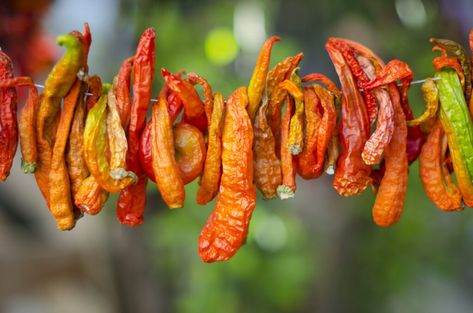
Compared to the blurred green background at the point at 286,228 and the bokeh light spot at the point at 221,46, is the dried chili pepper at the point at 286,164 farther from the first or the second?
the bokeh light spot at the point at 221,46

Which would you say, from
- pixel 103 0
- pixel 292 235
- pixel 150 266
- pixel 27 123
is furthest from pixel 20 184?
pixel 27 123

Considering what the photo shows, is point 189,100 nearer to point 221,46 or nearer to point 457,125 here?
point 457,125

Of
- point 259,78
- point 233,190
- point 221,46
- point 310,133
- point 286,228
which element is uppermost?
point 221,46

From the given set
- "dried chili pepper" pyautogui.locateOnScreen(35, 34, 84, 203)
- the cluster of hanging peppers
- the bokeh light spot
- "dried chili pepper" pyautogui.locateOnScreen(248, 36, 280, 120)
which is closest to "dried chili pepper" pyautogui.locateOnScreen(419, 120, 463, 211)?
the cluster of hanging peppers

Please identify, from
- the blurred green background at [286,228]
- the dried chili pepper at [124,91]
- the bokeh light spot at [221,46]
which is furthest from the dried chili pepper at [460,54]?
the bokeh light spot at [221,46]

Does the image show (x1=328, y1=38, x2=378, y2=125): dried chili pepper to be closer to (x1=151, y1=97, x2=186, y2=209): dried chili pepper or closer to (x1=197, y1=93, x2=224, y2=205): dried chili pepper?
(x1=197, y1=93, x2=224, y2=205): dried chili pepper

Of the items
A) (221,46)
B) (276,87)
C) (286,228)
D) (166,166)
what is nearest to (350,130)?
(276,87)
